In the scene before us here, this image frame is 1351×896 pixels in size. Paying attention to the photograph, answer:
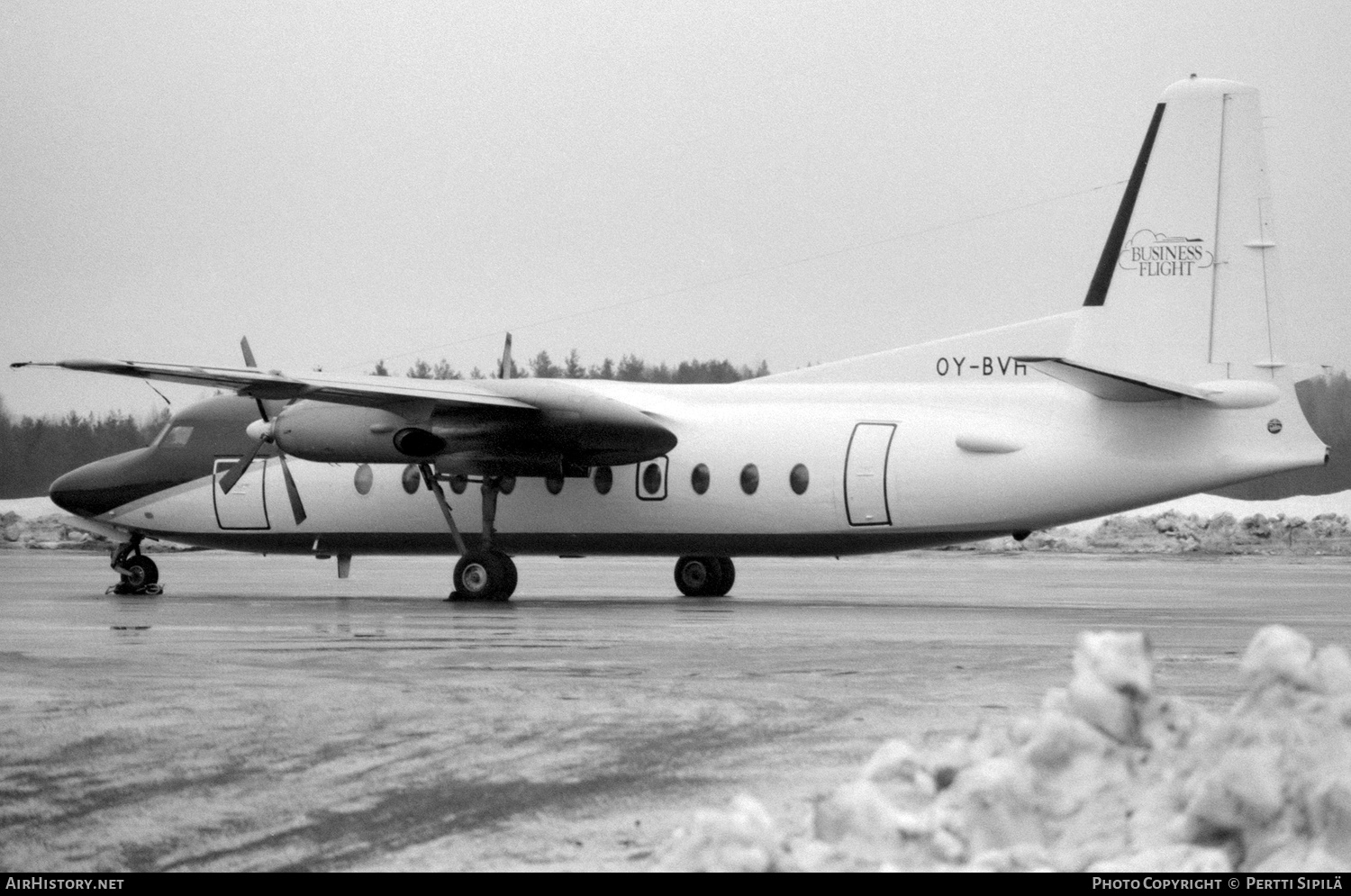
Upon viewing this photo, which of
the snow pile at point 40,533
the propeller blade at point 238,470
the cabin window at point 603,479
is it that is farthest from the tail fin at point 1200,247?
the snow pile at point 40,533

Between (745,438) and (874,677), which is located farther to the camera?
(745,438)

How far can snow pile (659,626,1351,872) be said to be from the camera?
450 cm

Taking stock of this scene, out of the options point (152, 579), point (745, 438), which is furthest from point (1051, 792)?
point (152, 579)

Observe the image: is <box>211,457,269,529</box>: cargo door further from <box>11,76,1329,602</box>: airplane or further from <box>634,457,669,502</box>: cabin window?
<box>634,457,669,502</box>: cabin window

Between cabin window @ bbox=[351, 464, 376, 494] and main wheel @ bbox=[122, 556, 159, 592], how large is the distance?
139 inches

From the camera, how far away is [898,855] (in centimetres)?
482

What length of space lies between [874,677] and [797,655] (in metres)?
2.07

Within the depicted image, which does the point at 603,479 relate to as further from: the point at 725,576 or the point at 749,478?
the point at 725,576

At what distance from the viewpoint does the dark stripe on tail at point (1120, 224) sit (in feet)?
66.6

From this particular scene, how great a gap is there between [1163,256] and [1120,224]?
2.20ft

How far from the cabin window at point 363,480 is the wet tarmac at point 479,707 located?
277cm

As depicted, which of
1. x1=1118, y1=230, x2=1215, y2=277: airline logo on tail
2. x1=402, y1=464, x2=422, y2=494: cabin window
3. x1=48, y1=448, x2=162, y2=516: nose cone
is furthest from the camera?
x1=48, y1=448, x2=162, y2=516: nose cone

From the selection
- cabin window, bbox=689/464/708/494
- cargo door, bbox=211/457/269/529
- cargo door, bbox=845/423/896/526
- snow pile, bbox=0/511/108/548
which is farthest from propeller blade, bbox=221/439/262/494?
snow pile, bbox=0/511/108/548
